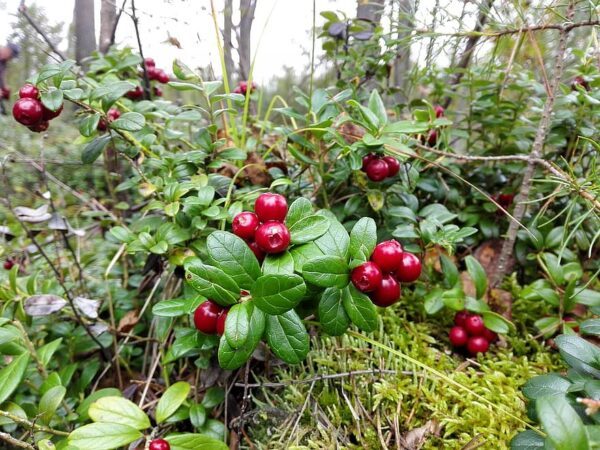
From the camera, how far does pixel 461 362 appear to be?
1206 millimetres


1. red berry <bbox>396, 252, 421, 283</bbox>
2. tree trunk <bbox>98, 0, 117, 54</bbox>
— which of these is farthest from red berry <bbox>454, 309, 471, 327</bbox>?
tree trunk <bbox>98, 0, 117, 54</bbox>

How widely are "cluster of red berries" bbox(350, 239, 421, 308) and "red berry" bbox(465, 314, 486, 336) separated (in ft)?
1.59

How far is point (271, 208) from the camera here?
821 millimetres

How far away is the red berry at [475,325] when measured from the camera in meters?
1.19

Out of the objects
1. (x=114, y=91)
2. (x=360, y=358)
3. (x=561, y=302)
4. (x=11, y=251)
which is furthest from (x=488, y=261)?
(x=11, y=251)

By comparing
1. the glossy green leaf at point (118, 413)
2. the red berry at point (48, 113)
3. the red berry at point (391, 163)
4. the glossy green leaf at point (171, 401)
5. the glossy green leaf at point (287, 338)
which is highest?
the red berry at point (48, 113)

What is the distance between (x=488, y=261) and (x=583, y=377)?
0.79 m

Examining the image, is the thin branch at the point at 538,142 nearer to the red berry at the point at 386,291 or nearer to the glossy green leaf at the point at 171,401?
the red berry at the point at 386,291

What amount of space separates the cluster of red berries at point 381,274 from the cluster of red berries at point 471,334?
48 centimetres

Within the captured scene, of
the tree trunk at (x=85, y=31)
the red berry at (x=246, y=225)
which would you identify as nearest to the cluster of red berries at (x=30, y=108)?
the red berry at (x=246, y=225)

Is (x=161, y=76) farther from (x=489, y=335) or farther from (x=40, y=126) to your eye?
(x=489, y=335)

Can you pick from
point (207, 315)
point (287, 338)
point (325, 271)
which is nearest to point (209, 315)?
point (207, 315)

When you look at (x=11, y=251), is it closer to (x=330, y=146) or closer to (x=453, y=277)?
(x=330, y=146)

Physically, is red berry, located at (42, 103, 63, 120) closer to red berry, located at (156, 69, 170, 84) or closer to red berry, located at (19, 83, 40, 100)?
red berry, located at (19, 83, 40, 100)
